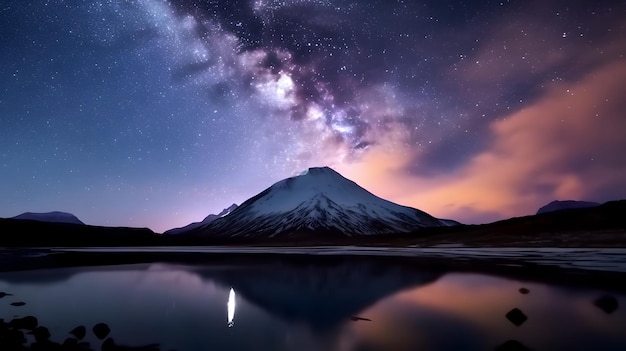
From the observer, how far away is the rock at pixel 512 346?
11898 mm

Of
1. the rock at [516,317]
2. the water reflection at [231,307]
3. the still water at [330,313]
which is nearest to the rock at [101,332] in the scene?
the still water at [330,313]

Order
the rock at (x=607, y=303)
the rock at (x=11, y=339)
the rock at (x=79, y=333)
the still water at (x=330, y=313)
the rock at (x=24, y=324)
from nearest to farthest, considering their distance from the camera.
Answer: the rock at (x=11, y=339)
the rock at (x=79, y=333)
the still water at (x=330, y=313)
the rock at (x=24, y=324)
the rock at (x=607, y=303)

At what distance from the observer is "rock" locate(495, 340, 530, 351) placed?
11.9 metres

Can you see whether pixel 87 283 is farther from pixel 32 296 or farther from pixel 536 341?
pixel 536 341

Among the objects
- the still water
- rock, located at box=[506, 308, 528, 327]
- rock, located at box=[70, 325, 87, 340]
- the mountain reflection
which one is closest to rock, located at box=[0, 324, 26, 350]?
the still water

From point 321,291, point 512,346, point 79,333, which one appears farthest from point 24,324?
point 512,346

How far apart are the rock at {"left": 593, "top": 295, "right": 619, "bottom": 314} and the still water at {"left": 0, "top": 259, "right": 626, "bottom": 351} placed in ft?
0.26

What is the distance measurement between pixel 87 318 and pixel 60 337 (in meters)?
3.87

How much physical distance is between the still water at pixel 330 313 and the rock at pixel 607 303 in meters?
0.08

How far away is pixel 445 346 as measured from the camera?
12.8m

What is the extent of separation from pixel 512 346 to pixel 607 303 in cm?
981

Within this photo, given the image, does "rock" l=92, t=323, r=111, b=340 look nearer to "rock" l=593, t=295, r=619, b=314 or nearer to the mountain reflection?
the mountain reflection

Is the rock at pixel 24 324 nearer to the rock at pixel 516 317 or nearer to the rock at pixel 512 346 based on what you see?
the rock at pixel 512 346

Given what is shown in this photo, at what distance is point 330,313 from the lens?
18.3 metres
